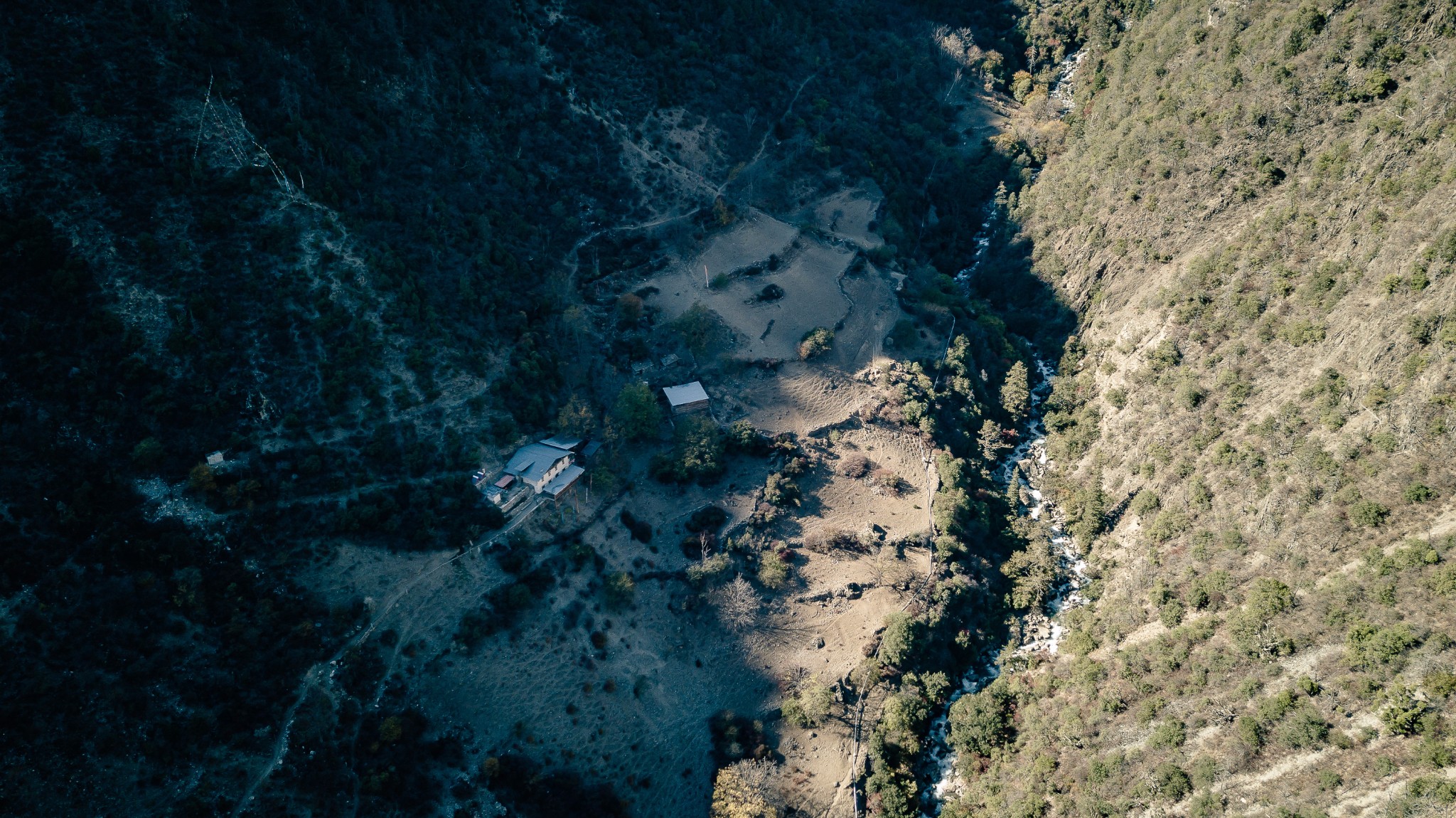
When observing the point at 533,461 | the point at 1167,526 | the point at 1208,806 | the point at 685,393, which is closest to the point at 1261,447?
the point at 1167,526

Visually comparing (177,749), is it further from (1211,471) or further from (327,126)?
(1211,471)

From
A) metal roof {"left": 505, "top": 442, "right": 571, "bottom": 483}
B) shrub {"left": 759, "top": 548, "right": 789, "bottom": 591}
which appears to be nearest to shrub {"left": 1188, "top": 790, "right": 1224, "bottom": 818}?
shrub {"left": 759, "top": 548, "right": 789, "bottom": 591}

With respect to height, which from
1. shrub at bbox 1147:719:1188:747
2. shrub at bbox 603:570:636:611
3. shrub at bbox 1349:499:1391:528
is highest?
shrub at bbox 1349:499:1391:528

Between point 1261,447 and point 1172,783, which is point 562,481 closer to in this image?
point 1172,783

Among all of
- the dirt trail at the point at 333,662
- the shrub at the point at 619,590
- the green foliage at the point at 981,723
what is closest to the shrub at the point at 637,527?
the shrub at the point at 619,590

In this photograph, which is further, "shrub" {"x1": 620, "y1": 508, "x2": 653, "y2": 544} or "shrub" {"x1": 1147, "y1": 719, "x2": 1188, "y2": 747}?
"shrub" {"x1": 620, "y1": 508, "x2": 653, "y2": 544}

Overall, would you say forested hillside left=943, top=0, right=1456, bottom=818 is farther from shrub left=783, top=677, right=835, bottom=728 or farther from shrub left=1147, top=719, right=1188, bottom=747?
shrub left=783, top=677, right=835, bottom=728

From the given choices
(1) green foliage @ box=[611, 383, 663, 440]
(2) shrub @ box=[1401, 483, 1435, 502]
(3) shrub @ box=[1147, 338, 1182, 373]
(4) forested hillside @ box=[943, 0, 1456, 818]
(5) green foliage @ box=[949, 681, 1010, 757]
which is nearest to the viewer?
(4) forested hillside @ box=[943, 0, 1456, 818]

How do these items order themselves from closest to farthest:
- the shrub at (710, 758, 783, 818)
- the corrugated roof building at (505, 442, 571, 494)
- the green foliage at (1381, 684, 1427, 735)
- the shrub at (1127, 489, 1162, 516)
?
1. the green foliage at (1381, 684, 1427, 735)
2. the shrub at (710, 758, 783, 818)
3. the corrugated roof building at (505, 442, 571, 494)
4. the shrub at (1127, 489, 1162, 516)
